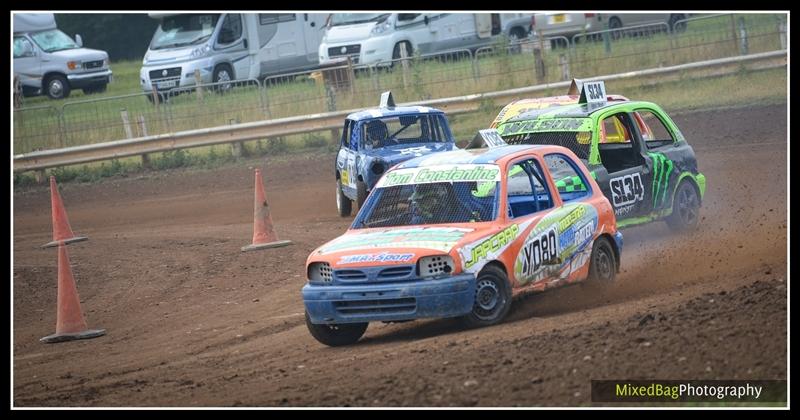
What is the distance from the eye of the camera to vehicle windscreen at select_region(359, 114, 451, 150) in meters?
16.8

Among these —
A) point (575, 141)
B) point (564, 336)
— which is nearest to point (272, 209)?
point (575, 141)

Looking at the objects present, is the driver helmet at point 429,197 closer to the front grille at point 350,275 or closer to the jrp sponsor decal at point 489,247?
the jrp sponsor decal at point 489,247

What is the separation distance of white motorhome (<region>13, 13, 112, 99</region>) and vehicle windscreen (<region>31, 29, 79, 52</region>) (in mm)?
139

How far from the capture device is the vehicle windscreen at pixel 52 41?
113ft

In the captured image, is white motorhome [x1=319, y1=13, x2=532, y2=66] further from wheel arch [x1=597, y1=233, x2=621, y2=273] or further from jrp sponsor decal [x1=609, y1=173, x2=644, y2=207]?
wheel arch [x1=597, y1=233, x2=621, y2=273]

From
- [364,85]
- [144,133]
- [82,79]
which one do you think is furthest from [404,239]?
[82,79]

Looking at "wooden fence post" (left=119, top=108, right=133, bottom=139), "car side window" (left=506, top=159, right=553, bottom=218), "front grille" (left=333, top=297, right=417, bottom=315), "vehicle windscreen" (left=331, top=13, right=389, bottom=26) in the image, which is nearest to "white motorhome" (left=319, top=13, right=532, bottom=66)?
"vehicle windscreen" (left=331, top=13, right=389, bottom=26)

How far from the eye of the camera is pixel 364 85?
82.7 feet

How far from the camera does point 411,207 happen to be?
32.2 ft

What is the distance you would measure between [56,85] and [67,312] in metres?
24.0

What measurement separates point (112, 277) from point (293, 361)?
583 cm

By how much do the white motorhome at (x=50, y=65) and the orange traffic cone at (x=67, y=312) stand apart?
23607mm

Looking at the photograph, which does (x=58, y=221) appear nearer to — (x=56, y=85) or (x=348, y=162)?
(x=348, y=162)

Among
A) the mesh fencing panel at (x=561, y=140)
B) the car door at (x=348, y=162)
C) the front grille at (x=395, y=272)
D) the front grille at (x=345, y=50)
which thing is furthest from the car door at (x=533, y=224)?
the front grille at (x=345, y=50)
